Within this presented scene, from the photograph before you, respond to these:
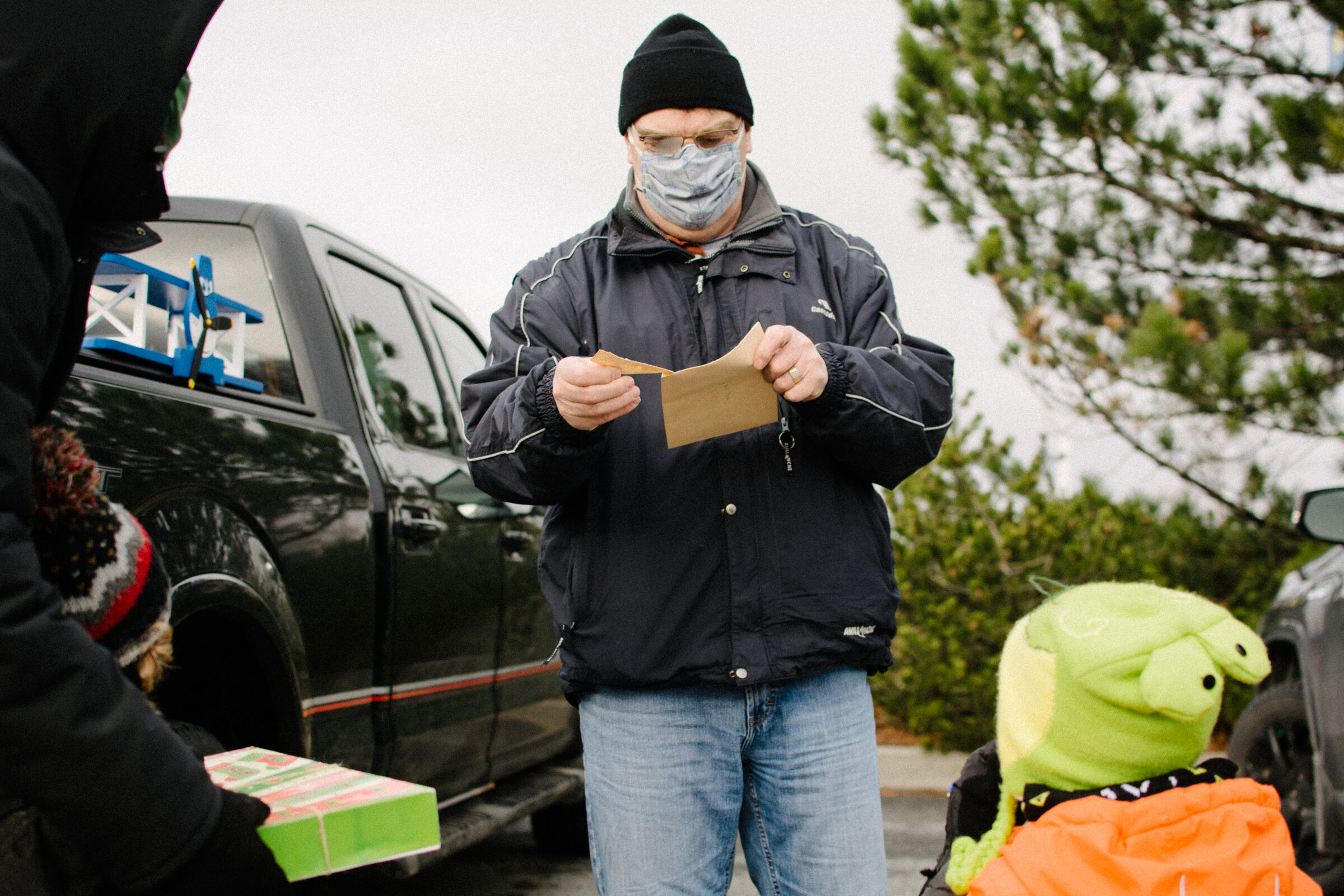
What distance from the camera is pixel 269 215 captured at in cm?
311

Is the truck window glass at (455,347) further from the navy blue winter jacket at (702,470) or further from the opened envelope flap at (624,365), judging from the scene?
the opened envelope flap at (624,365)

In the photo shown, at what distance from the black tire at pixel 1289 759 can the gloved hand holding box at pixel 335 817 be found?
319 centimetres

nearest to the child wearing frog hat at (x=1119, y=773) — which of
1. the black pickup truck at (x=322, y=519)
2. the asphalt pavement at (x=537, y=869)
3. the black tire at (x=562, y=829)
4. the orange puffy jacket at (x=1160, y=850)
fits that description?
the orange puffy jacket at (x=1160, y=850)

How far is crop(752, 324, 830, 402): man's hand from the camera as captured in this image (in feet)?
5.84

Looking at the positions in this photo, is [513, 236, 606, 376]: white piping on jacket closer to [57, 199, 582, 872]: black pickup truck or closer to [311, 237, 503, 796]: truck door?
[57, 199, 582, 872]: black pickup truck

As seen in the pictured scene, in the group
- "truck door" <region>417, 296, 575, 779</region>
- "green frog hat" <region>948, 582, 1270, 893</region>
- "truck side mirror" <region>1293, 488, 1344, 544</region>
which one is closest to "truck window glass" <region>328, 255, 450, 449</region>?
"truck door" <region>417, 296, 575, 779</region>

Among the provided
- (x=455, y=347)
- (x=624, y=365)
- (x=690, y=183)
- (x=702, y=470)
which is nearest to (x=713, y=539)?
(x=702, y=470)

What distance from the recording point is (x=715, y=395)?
179 cm

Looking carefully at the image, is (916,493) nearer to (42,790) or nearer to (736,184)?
(736,184)

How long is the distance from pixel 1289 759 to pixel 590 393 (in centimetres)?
325

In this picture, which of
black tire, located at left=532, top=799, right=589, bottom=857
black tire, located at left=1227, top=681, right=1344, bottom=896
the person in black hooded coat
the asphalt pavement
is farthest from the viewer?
black tire, located at left=532, top=799, right=589, bottom=857

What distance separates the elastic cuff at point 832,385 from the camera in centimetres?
183

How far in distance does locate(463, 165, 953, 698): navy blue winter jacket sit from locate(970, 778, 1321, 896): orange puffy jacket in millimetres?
429

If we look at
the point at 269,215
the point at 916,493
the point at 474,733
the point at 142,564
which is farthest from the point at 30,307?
the point at 916,493
